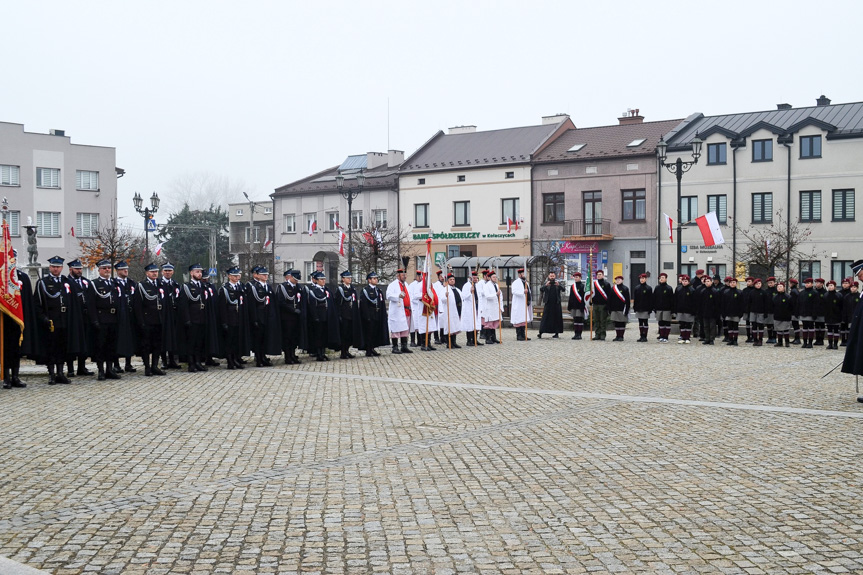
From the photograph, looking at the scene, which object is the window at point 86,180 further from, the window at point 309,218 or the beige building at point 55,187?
the window at point 309,218

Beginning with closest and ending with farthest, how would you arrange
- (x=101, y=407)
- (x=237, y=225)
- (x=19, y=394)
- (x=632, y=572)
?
(x=632, y=572)
(x=101, y=407)
(x=19, y=394)
(x=237, y=225)

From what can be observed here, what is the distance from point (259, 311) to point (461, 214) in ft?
133

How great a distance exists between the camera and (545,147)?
5562cm

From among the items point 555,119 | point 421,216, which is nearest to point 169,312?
point 421,216

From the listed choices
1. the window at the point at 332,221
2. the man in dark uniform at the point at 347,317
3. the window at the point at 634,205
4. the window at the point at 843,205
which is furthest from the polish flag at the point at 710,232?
the window at the point at 332,221

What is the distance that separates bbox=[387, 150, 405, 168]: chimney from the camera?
6469cm

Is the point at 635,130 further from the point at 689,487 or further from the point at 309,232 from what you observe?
the point at 689,487

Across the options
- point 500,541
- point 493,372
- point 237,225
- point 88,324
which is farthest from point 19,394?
point 237,225

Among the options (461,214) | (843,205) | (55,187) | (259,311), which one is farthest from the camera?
(55,187)

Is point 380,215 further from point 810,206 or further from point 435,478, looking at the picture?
point 435,478

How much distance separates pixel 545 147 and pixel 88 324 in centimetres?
4284

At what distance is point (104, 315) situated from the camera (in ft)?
51.7

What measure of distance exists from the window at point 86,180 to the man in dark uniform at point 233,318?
167 feet

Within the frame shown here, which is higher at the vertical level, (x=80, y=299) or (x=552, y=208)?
(x=552, y=208)
